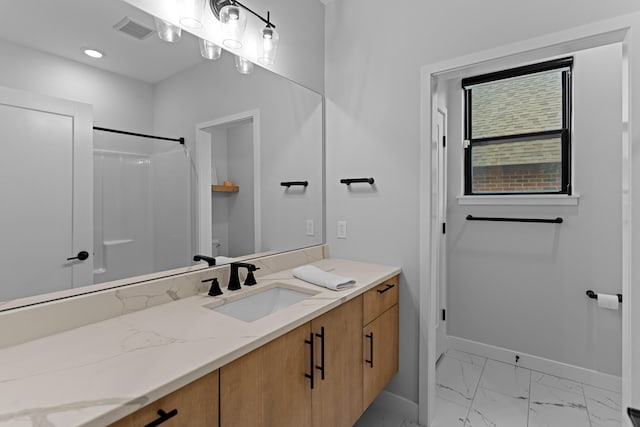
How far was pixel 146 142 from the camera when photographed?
52.6 inches

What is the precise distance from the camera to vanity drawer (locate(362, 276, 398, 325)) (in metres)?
1.65

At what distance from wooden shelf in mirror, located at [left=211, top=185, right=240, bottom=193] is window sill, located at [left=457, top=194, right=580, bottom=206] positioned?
194 cm

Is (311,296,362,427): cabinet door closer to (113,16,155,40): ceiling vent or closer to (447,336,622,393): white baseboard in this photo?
(113,16,155,40): ceiling vent

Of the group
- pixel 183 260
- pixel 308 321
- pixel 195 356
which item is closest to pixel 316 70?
pixel 183 260

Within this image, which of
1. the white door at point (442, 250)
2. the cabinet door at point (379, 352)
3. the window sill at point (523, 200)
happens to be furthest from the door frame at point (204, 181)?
the window sill at point (523, 200)

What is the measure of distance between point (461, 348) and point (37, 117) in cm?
313

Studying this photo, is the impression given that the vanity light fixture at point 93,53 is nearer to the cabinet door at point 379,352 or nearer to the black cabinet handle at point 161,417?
the black cabinet handle at point 161,417

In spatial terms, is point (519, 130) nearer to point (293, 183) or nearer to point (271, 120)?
point (293, 183)

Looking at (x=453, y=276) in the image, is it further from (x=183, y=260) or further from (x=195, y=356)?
(x=195, y=356)

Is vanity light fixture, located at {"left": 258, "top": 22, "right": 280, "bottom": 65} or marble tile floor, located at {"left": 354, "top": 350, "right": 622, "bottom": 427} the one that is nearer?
vanity light fixture, located at {"left": 258, "top": 22, "right": 280, "bottom": 65}

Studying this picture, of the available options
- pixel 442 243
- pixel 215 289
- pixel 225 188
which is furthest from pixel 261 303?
pixel 442 243

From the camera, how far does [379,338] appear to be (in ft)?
5.81

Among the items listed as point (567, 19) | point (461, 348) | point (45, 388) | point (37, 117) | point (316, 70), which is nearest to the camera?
point (45, 388)

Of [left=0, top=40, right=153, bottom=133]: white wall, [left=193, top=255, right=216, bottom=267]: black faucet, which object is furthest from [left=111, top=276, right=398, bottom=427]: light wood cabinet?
[left=0, top=40, right=153, bottom=133]: white wall
